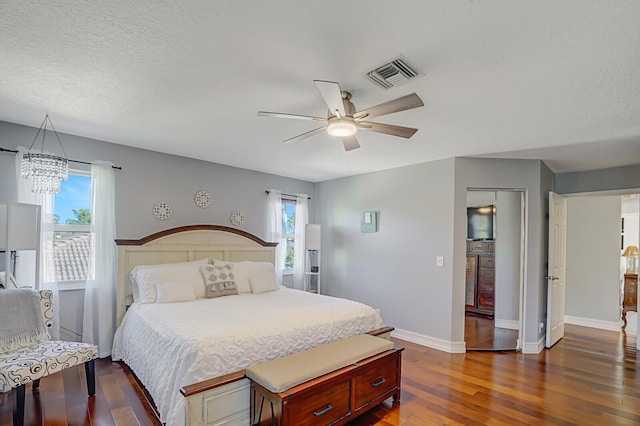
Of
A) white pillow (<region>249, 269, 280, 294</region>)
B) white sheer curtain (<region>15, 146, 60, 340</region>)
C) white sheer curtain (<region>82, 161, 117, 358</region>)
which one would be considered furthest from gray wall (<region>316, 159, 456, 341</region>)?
white sheer curtain (<region>15, 146, 60, 340</region>)

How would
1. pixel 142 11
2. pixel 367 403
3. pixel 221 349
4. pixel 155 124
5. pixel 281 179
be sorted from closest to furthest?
pixel 142 11
pixel 221 349
pixel 367 403
pixel 155 124
pixel 281 179

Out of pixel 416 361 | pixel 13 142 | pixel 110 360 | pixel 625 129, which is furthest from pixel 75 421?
pixel 625 129

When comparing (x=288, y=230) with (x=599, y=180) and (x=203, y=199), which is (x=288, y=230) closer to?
(x=203, y=199)

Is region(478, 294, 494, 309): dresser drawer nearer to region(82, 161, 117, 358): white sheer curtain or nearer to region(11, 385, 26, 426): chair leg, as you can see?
region(82, 161, 117, 358): white sheer curtain

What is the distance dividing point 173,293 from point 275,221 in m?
2.31

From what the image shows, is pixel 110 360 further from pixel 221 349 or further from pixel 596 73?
pixel 596 73

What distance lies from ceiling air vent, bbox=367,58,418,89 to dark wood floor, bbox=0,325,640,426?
8.34 feet

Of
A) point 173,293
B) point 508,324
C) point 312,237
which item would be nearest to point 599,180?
point 508,324

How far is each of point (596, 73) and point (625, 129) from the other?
147 centimetres

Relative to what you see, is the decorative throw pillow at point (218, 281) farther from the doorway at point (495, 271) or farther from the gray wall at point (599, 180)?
the gray wall at point (599, 180)

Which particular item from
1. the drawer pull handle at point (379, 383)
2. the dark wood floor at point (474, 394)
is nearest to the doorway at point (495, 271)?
the dark wood floor at point (474, 394)

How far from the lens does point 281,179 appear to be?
5703 millimetres

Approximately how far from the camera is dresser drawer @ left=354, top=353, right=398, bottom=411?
2.49 metres

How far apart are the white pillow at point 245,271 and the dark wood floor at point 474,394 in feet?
4.73
